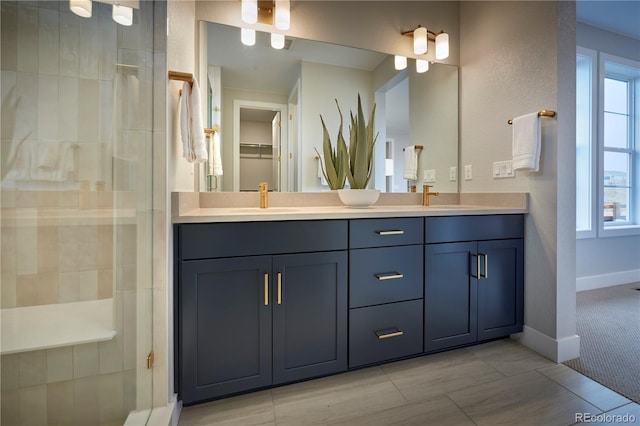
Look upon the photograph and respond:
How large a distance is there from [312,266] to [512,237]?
1.33 meters

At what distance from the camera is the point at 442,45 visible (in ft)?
7.01

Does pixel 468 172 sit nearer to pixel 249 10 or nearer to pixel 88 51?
pixel 249 10

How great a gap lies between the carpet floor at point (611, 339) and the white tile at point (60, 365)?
2402 millimetres

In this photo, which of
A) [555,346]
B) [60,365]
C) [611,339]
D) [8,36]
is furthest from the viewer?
[611,339]

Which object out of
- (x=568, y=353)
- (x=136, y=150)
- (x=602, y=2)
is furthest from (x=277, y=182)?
(x=602, y=2)

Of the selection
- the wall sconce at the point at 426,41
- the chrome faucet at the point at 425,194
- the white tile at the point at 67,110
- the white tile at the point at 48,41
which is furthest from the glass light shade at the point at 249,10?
the chrome faucet at the point at 425,194

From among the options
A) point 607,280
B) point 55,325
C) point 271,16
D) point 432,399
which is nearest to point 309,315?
point 432,399

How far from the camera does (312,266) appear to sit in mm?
1348

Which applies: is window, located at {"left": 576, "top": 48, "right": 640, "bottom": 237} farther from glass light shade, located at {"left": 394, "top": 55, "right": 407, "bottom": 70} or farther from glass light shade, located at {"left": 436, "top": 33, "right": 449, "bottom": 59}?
glass light shade, located at {"left": 394, "top": 55, "right": 407, "bottom": 70}

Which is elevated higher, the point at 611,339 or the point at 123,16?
the point at 123,16

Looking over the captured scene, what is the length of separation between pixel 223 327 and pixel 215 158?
101 cm

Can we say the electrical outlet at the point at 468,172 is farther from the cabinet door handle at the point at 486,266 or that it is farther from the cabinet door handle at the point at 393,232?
the cabinet door handle at the point at 393,232

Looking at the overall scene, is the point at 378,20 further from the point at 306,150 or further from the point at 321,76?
the point at 306,150

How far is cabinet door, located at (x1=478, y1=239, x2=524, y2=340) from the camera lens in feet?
5.61
